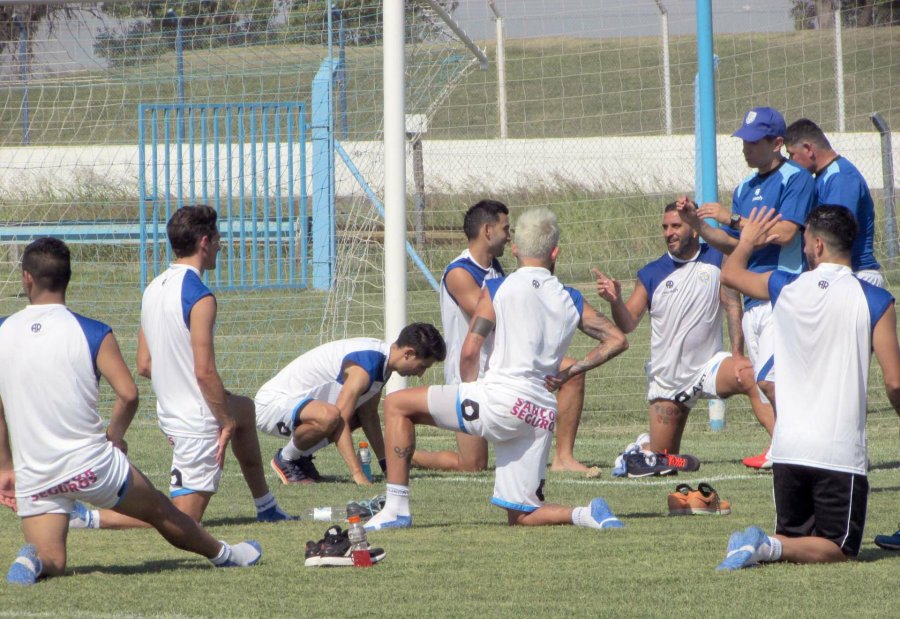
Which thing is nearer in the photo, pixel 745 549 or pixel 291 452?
pixel 745 549

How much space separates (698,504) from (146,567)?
9.42 ft

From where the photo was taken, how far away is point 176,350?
652 centimetres

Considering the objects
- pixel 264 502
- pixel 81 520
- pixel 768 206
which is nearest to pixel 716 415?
pixel 768 206

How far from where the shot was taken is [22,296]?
16.5 m

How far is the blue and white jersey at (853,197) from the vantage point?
7676 mm

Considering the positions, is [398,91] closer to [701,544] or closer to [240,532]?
[240,532]

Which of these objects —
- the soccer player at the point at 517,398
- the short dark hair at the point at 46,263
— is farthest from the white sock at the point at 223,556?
the short dark hair at the point at 46,263

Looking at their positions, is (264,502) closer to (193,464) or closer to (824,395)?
(193,464)

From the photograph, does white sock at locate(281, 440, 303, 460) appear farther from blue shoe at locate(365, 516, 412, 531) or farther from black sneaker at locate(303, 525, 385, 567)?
black sneaker at locate(303, 525, 385, 567)

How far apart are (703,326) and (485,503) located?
2264 mm

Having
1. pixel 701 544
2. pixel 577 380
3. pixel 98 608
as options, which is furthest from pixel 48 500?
pixel 577 380

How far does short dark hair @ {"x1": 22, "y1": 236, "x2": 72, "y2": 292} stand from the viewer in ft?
18.0

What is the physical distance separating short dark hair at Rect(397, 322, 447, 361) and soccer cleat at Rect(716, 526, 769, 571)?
2648mm

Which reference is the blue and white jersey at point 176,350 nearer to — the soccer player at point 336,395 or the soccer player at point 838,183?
the soccer player at point 336,395
